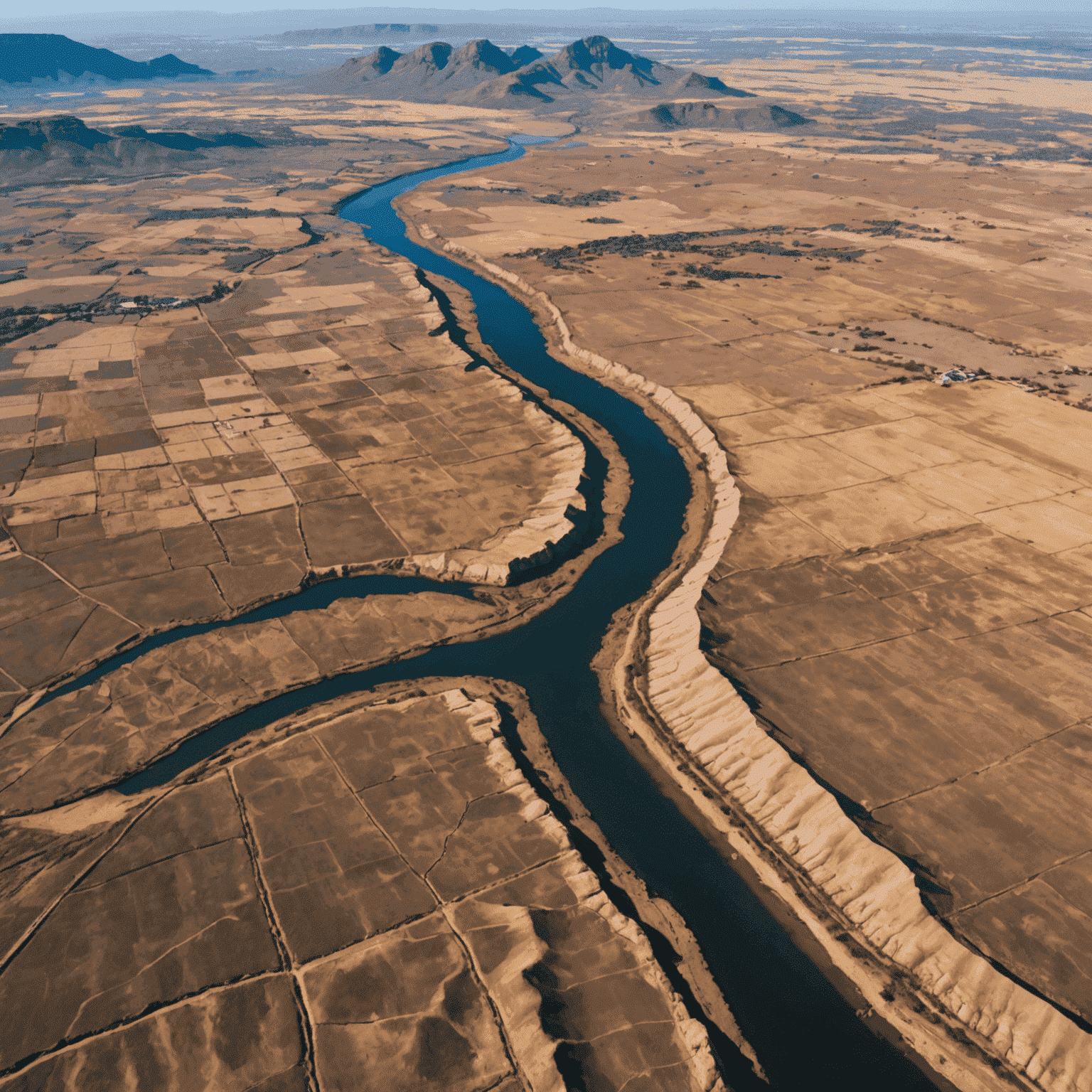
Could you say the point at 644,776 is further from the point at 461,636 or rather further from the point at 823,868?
the point at 461,636

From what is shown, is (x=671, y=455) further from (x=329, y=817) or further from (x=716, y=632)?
(x=329, y=817)

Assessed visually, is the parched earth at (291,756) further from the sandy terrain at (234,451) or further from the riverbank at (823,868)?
the riverbank at (823,868)

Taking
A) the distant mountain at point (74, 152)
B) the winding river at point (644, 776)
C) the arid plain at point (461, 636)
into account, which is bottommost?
the winding river at point (644, 776)

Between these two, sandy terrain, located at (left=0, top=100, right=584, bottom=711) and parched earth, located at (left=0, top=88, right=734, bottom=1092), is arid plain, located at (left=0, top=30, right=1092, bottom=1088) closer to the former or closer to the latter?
parched earth, located at (left=0, top=88, right=734, bottom=1092)

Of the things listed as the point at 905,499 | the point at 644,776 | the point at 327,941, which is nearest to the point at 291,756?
the point at 327,941

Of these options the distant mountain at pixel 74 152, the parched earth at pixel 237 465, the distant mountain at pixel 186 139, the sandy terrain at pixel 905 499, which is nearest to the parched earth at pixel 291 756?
the parched earth at pixel 237 465

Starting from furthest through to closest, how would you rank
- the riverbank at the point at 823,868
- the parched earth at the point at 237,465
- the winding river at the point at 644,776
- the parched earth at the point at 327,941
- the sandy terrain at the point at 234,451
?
1. the sandy terrain at the point at 234,451
2. the parched earth at the point at 237,465
3. the winding river at the point at 644,776
4. the riverbank at the point at 823,868
5. the parched earth at the point at 327,941
